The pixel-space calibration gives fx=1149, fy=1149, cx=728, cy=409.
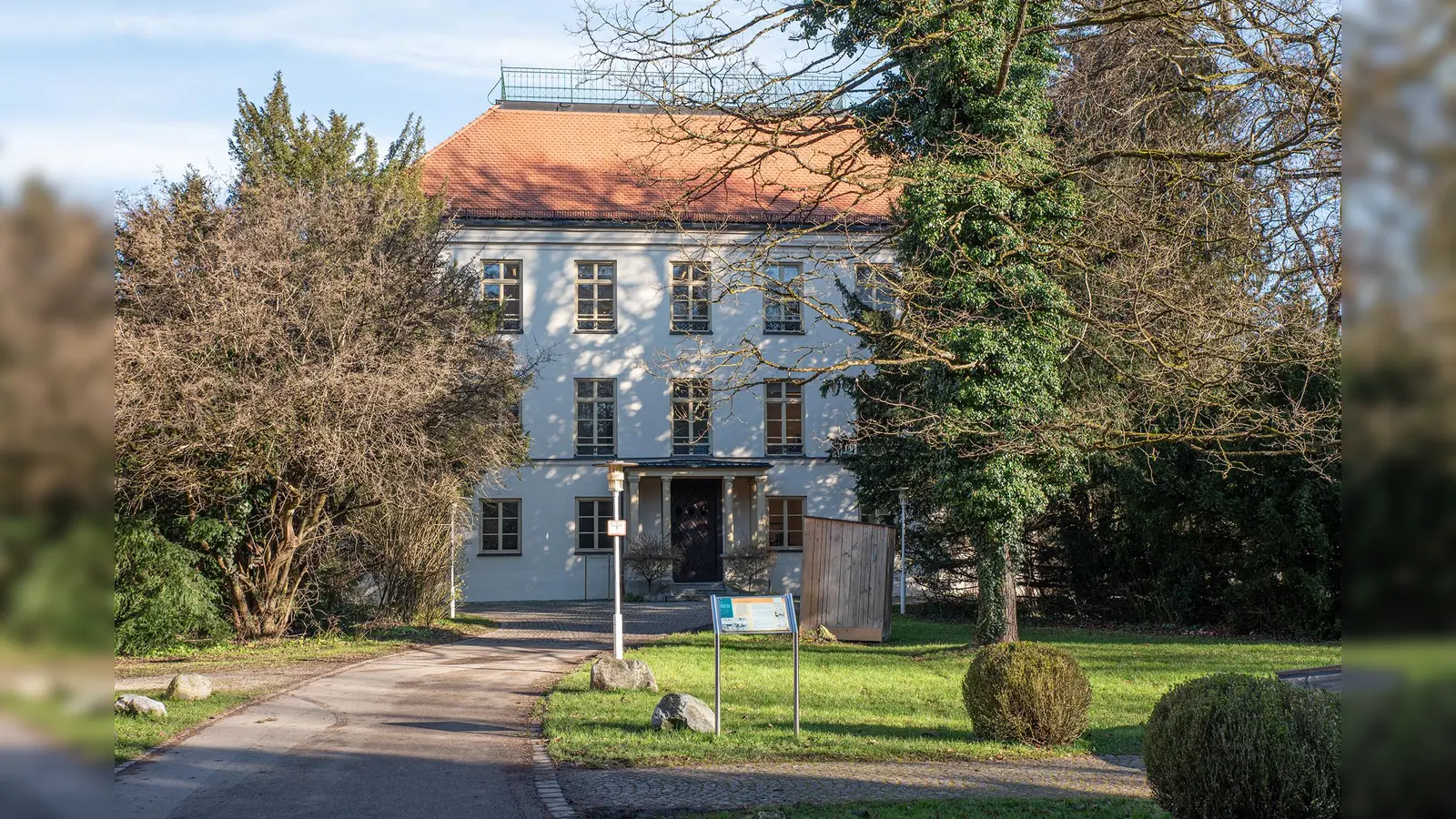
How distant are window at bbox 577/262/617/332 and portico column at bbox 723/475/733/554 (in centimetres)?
659

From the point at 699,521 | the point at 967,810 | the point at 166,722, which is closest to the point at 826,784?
the point at 967,810

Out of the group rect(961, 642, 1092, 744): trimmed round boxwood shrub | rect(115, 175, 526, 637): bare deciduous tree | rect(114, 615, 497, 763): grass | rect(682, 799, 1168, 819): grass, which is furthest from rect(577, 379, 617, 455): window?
rect(682, 799, 1168, 819): grass

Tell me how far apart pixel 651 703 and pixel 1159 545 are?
52.4ft

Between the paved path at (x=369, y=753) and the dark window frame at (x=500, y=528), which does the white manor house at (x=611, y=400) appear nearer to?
the dark window frame at (x=500, y=528)

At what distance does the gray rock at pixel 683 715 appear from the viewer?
1178 cm

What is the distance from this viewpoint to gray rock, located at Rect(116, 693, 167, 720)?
39.8ft

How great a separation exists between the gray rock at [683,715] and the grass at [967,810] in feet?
10.8

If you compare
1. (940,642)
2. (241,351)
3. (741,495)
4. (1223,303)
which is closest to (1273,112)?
(1223,303)

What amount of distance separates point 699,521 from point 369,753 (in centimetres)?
2939

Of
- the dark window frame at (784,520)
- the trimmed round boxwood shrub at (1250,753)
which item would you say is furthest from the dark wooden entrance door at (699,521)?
the trimmed round boxwood shrub at (1250,753)

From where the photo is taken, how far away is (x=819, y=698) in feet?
48.6

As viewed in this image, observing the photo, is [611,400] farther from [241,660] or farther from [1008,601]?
[1008,601]
